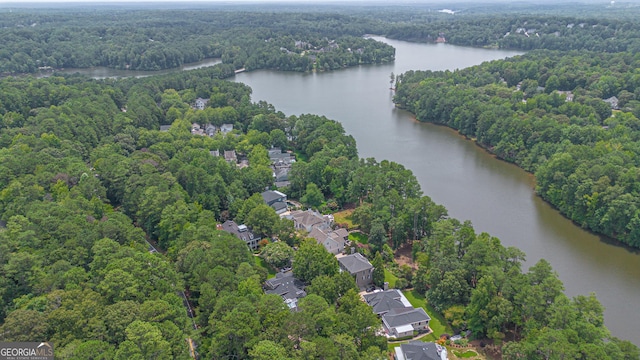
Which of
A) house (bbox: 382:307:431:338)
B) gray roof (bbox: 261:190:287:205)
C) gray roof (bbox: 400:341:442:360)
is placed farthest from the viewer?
gray roof (bbox: 261:190:287:205)

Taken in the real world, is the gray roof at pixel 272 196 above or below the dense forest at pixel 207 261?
below

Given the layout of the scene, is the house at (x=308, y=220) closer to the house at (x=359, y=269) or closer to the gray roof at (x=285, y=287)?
the house at (x=359, y=269)

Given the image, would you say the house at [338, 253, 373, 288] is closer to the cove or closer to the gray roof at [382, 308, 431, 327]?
the gray roof at [382, 308, 431, 327]

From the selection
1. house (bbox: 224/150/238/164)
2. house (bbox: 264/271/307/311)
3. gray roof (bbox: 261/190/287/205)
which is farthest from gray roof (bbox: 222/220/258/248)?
house (bbox: 224/150/238/164)

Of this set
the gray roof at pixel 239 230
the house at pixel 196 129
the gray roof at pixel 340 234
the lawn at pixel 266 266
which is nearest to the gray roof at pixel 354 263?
the gray roof at pixel 340 234

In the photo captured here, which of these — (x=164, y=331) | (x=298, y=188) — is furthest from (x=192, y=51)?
(x=164, y=331)

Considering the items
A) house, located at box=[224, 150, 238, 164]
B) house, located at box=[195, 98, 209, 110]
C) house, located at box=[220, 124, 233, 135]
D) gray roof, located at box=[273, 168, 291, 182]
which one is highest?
house, located at box=[195, 98, 209, 110]

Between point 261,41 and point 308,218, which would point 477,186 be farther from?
point 261,41

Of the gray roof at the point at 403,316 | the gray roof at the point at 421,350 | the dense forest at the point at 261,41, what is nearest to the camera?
the gray roof at the point at 421,350
